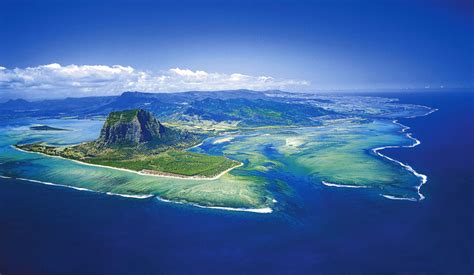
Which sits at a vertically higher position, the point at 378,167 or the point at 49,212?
the point at 378,167

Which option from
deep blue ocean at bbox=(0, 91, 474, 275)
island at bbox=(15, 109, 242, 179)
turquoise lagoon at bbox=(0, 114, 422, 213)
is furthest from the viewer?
island at bbox=(15, 109, 242, 179)

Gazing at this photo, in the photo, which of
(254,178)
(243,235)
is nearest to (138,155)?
(254,178)

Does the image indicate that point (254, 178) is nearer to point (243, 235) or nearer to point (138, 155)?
point (243, 235)

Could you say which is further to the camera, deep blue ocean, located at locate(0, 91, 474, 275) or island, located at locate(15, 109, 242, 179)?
island, located at locate(15, 109, 242, 179)

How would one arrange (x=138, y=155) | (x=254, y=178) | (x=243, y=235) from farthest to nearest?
(x=138, y=155), (x=254, y=178), (x=243, y=235)

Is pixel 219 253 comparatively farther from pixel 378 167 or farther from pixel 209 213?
pixel 378 167

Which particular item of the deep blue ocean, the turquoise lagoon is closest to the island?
the turquoise lagoon

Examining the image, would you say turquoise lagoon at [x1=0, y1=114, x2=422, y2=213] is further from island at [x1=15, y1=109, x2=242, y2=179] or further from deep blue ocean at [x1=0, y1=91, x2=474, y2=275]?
deep blue ocean at [x1=0, y1=91, x2=474, y2=275]

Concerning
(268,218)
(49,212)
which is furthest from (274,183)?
(49,212)
